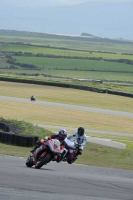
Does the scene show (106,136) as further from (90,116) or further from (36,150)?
(36,150)

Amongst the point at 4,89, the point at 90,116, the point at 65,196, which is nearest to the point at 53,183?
the point at 65,196

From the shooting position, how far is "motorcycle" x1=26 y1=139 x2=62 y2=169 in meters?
15.9

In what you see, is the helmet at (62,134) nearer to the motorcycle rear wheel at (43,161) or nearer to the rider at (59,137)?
the rider at (59,137)

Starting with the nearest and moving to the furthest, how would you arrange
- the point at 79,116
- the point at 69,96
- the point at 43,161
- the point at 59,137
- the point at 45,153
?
the point at 43,161
the point at 45,153
the point at 59,137
the point at 79,116
the point at 69,96

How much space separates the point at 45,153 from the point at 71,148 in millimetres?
1672

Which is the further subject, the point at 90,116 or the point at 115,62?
the point at 115,62

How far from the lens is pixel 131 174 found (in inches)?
709

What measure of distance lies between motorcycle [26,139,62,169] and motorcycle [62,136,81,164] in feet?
3.55

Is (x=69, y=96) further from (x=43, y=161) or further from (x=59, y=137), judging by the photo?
(x=43, y=161)

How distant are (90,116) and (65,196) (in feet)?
139

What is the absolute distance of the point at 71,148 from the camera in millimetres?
17625

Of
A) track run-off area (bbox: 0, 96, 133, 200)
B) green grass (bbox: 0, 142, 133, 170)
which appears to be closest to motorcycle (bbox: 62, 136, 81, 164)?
track run-off area (bbox: 0, 96, 133, 200)

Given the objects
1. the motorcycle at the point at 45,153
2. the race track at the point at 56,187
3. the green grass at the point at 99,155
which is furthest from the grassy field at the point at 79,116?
the race track at the point at 56,187

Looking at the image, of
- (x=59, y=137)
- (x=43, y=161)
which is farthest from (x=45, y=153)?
(x=59, y=137)
